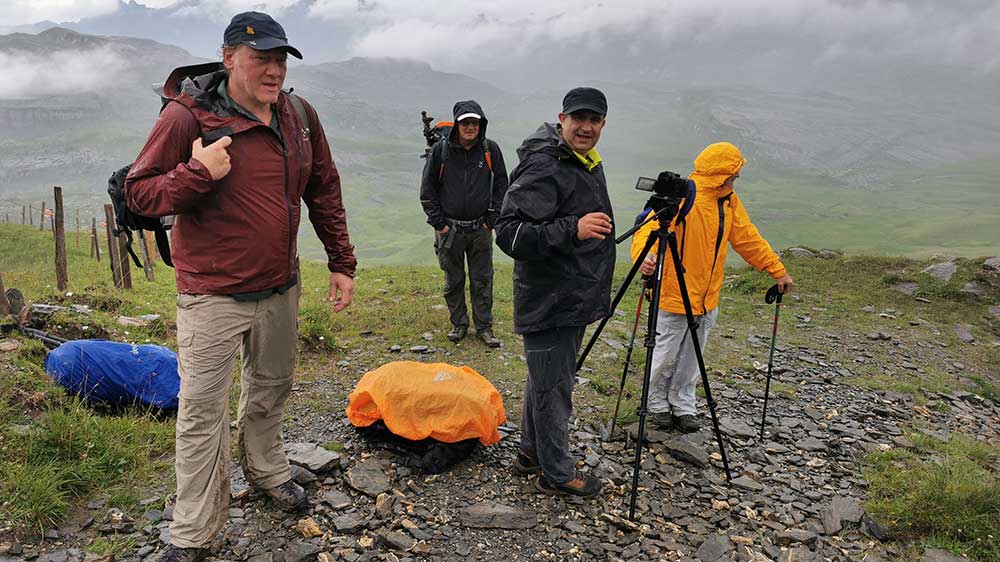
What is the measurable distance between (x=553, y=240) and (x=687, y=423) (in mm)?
3419

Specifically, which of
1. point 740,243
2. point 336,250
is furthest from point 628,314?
point 336,250

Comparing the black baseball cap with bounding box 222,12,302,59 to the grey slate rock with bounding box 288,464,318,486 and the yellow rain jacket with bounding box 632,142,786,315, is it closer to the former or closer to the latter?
the grey slate rock with bounding box 288,464,318,486

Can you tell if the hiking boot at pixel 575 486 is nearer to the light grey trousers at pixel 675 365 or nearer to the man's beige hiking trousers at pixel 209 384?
the light grey trousers at pixel 675 365

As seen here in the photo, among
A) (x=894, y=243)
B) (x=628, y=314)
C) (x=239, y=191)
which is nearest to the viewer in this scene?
(x=239, y=191)

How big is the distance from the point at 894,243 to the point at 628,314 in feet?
539

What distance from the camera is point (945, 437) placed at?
6.78 metres

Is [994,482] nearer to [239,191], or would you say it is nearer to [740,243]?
[740,243]

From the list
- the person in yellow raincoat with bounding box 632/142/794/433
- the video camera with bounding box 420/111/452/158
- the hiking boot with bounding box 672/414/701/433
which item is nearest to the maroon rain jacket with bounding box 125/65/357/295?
the person in yellow raincoat with bounding box 632/142/794/433

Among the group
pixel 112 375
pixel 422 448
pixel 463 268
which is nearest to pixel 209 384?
pixel 422 448

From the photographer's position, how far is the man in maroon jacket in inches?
133

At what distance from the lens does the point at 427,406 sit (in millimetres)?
5164

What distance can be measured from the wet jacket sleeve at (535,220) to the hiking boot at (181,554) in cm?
298

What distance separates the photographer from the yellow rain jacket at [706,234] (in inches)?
226

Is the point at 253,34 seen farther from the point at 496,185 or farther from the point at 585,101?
the point at 496,185
